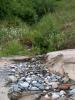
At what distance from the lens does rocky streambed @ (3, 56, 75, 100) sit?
19.9 ft

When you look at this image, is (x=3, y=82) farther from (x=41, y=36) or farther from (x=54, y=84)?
Answer: (x=41, y=36)

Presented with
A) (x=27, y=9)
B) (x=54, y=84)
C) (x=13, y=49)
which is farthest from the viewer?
(x=27, y=9)

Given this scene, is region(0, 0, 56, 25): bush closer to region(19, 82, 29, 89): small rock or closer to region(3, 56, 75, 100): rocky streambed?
region(3, 56, 75, 100): rocky streambed

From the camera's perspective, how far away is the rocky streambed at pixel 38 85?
605cm

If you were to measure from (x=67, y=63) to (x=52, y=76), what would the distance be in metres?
0.58

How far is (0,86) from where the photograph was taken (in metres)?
6.48

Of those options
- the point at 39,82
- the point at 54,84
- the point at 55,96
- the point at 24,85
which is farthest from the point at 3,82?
the point at 55,96

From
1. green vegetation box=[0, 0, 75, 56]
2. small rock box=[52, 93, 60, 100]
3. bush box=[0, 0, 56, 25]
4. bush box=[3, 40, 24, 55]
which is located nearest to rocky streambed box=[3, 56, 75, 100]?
small rock box=[52, 93, 60, 100]

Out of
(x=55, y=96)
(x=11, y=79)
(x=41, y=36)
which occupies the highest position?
(x=41, y=36)

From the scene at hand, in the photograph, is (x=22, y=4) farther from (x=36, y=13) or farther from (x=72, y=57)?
(x=72, y=57)

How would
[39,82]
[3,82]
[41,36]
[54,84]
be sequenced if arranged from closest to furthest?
[54,84] → [39,82] → [3,82] → [41,36]

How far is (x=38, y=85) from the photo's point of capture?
20.8 ft

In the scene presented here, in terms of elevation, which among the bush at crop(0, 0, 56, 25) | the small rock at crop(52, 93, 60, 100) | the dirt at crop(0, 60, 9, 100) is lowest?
the small rock at crop(52, 93, 60, 100)

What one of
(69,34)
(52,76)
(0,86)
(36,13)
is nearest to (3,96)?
(0,86)
